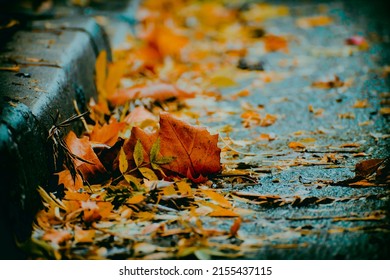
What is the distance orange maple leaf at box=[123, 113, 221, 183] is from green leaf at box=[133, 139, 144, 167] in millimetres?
33

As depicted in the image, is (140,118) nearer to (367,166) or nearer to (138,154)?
(138,154)

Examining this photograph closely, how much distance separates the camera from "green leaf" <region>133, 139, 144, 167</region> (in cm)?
137

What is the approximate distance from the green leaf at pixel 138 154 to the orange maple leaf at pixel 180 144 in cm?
3

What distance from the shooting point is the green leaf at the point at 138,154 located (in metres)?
1.37

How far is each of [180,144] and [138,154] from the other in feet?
0.43

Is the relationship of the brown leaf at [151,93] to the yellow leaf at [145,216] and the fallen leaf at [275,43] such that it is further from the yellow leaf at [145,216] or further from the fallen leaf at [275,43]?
the fallen leaf at [275,43]

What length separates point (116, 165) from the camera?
1418mm

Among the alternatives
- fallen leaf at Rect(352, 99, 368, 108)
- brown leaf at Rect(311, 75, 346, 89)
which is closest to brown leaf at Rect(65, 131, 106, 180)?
fallen leaf at Rect(352, 99, 368, 108)

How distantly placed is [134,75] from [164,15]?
Answer: 133 centimetres

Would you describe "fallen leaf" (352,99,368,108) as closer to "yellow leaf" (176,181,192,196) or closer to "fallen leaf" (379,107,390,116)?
"fallen leaf" (379,107,390,116)

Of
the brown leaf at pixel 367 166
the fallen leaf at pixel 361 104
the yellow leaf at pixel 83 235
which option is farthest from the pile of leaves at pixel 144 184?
the fallen leaf at pixel 361 104

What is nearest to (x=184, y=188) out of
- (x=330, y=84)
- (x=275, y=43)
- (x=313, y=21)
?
(x=330, y=84)
